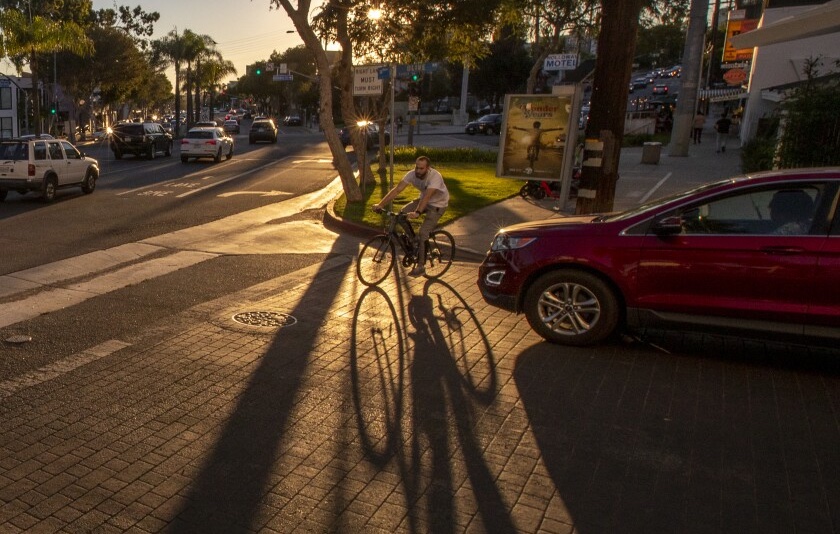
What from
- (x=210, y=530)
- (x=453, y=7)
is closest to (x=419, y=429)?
(x=210, y=530)

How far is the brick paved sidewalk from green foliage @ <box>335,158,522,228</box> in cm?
754

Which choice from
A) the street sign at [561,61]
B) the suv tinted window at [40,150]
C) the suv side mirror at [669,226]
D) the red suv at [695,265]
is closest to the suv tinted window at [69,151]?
the suv tinted window at [40,150]

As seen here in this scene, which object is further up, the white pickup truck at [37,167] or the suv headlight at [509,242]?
the suv headlight at [509,242]

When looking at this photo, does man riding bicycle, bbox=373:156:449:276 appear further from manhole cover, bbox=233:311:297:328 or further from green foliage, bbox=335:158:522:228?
green foliage, bbox=335:158:522:228

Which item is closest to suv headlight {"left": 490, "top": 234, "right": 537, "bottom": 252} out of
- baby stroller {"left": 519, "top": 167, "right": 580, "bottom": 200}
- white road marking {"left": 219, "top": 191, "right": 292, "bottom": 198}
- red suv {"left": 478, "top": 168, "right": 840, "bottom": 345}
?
red suv {"left": 478, "top": 168, "right": 840, "bottom": 345}

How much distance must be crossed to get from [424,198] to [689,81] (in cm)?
2313

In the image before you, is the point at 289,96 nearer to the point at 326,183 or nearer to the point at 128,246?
the point at 326,183

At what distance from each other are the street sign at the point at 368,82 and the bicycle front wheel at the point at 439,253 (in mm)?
7622

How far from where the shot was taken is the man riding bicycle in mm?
9562

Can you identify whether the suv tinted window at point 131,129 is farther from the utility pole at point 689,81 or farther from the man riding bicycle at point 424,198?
the man riding bicycle at point 424,198

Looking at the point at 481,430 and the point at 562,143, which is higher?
the point at 562,143

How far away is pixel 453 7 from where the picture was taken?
20312mm

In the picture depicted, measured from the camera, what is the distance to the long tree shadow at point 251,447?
13.1ft

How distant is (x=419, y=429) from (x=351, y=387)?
986mm
